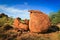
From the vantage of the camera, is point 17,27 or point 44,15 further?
point 17,27

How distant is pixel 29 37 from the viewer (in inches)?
869

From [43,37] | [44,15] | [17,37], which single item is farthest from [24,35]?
[44,15]

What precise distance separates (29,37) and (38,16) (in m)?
3.60

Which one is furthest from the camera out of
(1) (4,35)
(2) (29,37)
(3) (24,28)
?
(3) (24,28)

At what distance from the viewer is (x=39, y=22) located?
2392cm

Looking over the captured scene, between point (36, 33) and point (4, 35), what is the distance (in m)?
4.27

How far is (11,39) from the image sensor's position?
22.5m

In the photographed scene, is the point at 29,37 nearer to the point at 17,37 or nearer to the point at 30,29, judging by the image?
the point at 17,37

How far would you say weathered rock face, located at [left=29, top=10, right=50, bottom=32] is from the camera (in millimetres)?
23938

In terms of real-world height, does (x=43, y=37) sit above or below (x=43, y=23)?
below

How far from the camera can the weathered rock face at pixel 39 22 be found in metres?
23.9

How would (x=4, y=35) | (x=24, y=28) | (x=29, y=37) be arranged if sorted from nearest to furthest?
(x=29, y=37) < (x=4, y=35) < (x=24, y=28)

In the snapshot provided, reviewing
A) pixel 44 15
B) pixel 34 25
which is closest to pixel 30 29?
pixel 34 25

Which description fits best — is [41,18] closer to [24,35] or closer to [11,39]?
[24,35]
